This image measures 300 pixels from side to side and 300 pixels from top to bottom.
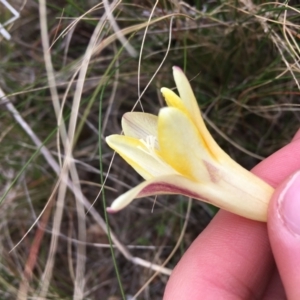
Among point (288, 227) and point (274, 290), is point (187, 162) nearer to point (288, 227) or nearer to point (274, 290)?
point (288, 227)

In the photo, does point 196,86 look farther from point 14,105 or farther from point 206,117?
point 14,105

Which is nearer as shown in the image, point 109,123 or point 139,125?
point 139,125

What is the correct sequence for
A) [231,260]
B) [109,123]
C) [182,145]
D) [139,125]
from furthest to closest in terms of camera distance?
1. [109,123]
2. [231,260]
3. [139,125]
4. [182,145]

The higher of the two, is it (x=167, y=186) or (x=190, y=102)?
(x=190, y=102)

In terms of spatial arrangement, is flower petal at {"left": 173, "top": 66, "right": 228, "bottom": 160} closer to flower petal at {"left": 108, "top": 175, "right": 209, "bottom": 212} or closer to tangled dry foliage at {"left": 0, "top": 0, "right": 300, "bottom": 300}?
flower petal at {"left": 108, "top": 175, "right": 209, "bottom": 212}

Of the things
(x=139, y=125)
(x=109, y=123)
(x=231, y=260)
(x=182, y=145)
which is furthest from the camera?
(x=109, y=123)

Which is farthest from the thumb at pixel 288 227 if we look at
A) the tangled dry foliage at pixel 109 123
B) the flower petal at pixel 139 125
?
the tangled dry foliage at pixel 109 123

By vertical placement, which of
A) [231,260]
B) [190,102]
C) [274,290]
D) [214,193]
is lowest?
[274,290]

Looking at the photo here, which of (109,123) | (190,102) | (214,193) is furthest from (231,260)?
(109,123)
